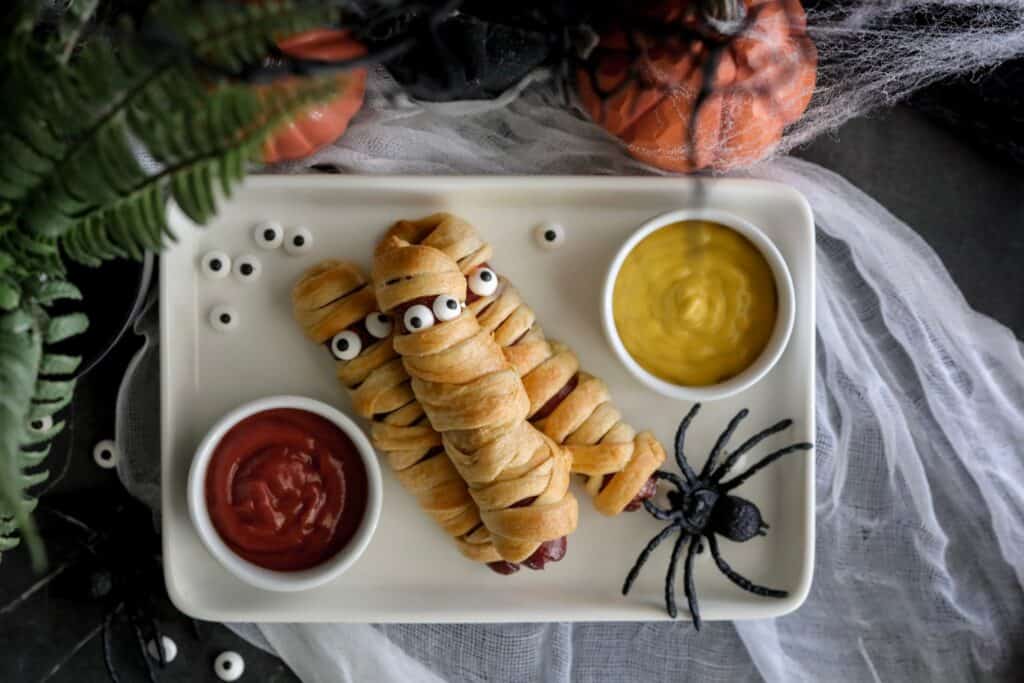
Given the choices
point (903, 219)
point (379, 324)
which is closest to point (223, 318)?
point (379, 324)

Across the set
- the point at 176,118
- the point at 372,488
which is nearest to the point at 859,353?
the point at 372,488

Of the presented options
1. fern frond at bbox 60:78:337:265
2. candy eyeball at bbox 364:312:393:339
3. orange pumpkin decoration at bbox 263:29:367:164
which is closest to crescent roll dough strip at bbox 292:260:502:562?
candy eyeball at bbox 364:312:393:339

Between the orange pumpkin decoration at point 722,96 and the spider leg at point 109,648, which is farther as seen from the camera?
the spider leg at point 109,648

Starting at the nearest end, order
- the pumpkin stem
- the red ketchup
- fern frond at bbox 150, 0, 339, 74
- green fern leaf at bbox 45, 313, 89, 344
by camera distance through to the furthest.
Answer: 1. fern frond at bbox 150, 0, 339, 74
2. green fern leaf at bbox 45, 313, 89, 344
3. the pumpkin stem
4. the red ketchup

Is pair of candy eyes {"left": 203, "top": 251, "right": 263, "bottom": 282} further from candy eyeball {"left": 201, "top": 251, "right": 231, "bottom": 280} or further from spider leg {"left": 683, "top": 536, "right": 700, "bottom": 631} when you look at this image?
spider leg {"left": 683, "top": 536, "right": 700, "bottom": 631}

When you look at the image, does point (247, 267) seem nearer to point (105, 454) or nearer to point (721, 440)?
point (105, 454)

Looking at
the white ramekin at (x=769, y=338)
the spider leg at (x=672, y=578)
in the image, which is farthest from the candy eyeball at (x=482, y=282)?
the spider leg at (x=672, y=578)

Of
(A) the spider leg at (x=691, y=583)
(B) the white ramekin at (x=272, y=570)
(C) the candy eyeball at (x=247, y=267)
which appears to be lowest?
(A) the spider leg at (x=691, y=583)

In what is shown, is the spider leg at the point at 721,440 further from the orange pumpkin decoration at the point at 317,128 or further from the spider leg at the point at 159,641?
the spider leg at the point at 159,641
